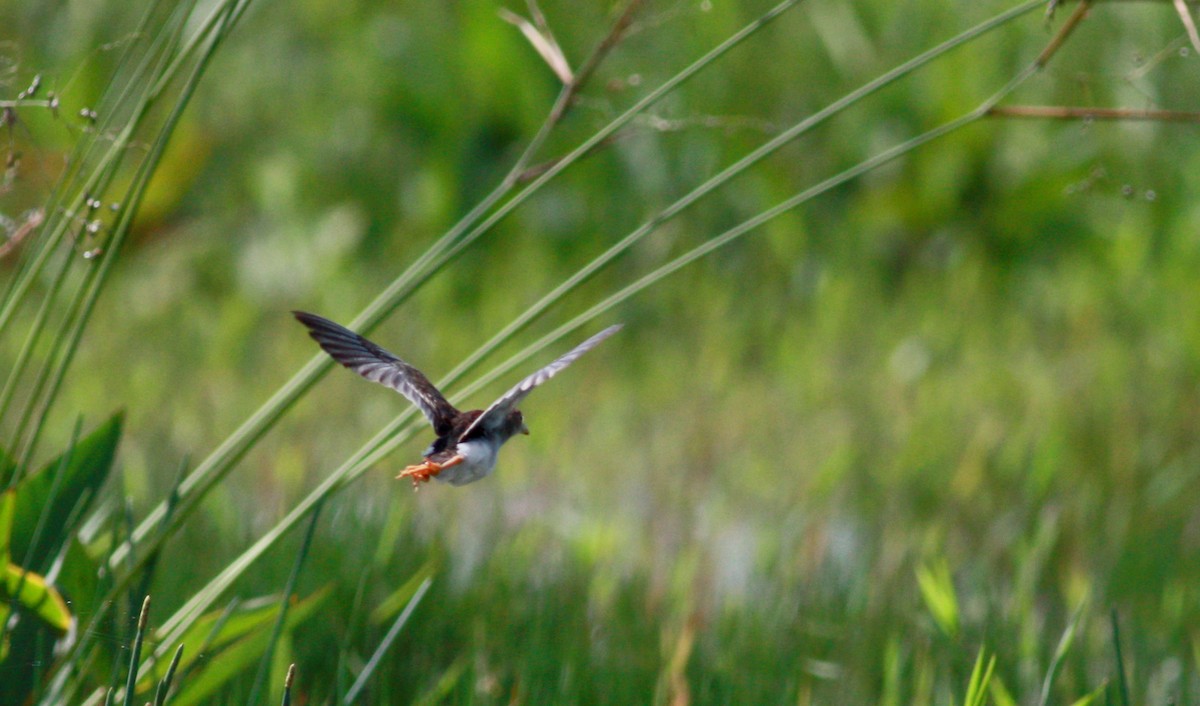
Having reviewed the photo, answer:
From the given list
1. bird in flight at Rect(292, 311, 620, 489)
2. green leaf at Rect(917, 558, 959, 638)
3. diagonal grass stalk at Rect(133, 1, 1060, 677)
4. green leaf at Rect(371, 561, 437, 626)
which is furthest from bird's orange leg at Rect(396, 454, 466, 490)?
green leaf at Rect(917, 558, 959, 638)

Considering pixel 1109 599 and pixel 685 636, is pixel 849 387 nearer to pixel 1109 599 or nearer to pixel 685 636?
pixel 1109 599

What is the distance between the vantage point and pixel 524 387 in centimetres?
63

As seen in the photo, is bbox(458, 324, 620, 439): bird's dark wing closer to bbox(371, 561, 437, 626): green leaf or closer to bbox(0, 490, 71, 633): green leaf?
bbox(0, 490, 71, 633): green leaf

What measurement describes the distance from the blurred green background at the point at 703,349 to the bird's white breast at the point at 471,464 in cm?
44

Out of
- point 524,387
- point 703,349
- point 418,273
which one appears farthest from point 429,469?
point 703,349

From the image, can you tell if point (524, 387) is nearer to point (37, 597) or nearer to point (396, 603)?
point (37, 597)

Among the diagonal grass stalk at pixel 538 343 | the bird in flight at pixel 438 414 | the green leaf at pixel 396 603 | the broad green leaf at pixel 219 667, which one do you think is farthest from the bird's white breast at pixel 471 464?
the green leaf at pixel 396 603

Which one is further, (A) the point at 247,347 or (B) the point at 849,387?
(A) the point at 247,347

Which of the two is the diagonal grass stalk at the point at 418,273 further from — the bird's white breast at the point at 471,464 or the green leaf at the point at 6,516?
the bird's white breast at the point at 471,464

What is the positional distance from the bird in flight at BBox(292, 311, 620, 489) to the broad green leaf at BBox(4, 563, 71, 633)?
15.9 inches

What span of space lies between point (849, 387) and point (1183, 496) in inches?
26.8

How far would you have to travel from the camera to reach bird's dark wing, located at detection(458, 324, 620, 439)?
0.61 meters

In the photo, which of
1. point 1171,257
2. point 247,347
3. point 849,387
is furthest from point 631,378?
point 1171,257

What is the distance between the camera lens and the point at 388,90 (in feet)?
11.8
